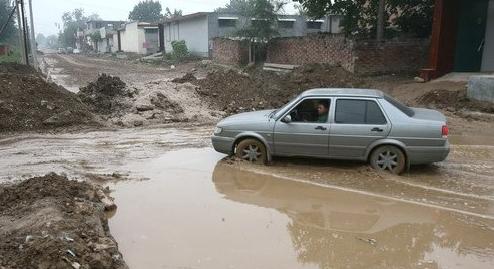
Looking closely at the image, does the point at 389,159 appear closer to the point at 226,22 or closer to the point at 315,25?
the point at 226,22

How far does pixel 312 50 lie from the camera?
23234 millimetres

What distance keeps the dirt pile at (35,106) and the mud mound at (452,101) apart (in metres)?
10.5

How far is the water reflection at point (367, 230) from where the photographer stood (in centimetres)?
564

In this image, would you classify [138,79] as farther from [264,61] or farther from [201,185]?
[201,185]

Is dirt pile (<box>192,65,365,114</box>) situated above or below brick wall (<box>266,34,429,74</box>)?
below

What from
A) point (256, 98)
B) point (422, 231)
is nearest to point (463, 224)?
point (422, 231)

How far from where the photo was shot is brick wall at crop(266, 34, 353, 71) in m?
20.5

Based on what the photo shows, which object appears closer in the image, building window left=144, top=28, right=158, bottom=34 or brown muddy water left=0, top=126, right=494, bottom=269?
brown muddy water left=0, top=126, right=494, bottom=269

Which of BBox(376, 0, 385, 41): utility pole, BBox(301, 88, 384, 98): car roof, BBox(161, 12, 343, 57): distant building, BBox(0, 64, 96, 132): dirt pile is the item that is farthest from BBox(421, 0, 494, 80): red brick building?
BBox(161, 12, 343, 57): distant building

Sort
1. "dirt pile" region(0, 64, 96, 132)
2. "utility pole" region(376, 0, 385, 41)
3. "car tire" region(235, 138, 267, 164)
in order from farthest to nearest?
"utility pole" region(376, 0, 385, 41) → "dirt pile" region(0, 64, 96, 132) → "car tire" region(235, 138, 267, 164)

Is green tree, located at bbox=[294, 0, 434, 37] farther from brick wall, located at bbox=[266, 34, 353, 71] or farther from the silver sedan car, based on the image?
the silver sedan car

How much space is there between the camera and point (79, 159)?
33.1 ft

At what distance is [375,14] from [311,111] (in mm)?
15253

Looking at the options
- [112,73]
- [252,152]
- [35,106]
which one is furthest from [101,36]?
[252,152]
